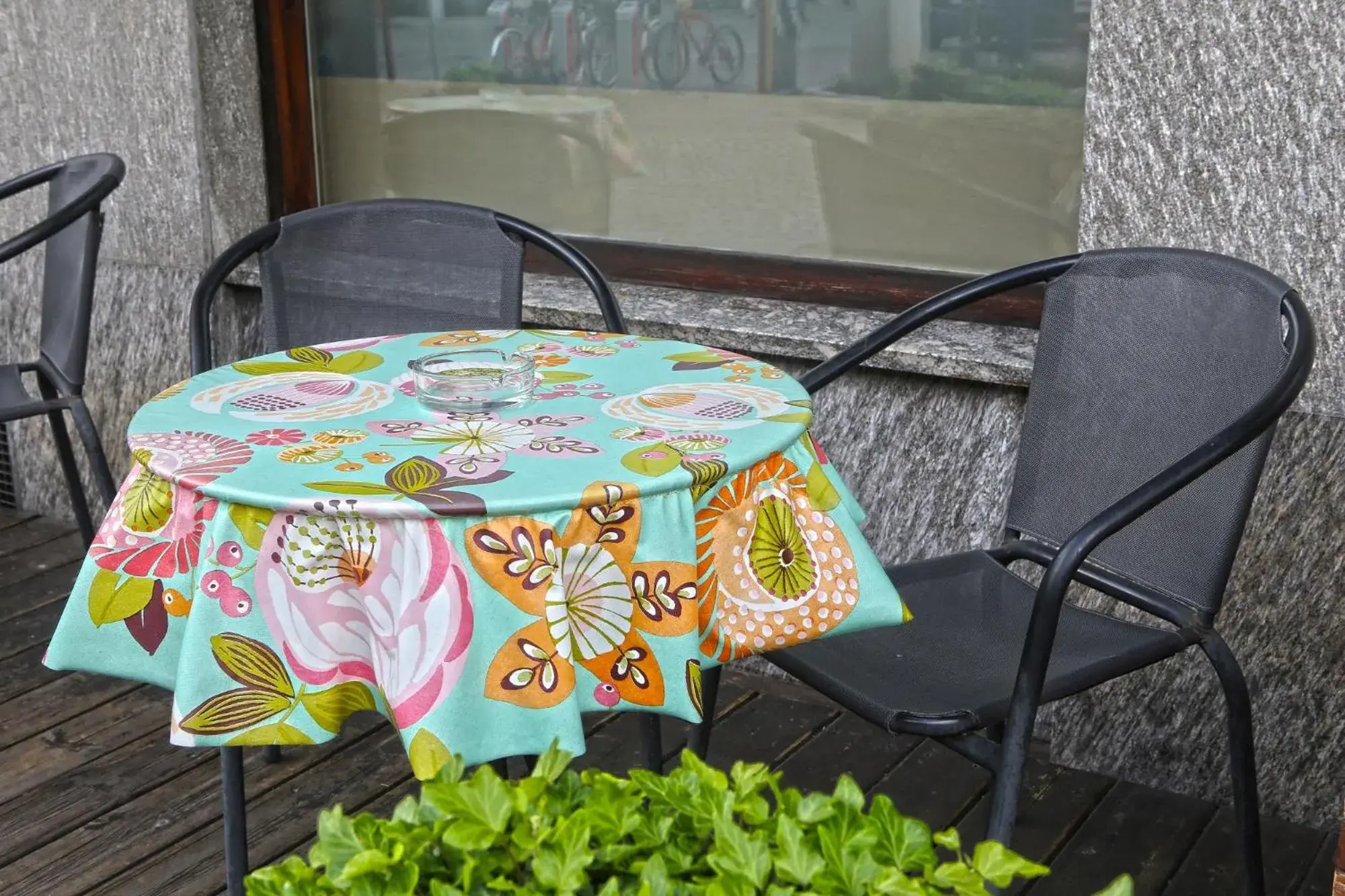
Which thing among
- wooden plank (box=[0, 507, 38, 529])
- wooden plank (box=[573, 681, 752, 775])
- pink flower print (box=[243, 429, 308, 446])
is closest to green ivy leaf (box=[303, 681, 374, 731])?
pink flower print (box=[243, 429, 308, 446])

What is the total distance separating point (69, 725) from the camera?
2.72 meters

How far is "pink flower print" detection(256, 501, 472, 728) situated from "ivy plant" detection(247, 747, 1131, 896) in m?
0.54

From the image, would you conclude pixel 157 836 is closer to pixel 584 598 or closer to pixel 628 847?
pixel 584 598

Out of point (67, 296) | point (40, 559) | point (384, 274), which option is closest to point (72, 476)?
point (67, 296)

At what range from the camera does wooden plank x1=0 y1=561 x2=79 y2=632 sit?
10.1ft

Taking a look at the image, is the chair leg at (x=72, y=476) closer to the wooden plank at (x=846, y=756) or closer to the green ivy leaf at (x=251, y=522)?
the wooden plank at (x=846, y=756)

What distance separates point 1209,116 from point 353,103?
2.01 meters

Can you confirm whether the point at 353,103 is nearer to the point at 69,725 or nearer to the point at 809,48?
the point at 809,48

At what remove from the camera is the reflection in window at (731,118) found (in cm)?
277

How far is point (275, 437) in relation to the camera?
1.67m

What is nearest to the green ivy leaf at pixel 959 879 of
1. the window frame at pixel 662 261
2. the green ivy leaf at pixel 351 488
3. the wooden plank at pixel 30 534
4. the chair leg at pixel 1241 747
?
the green ivy leaf at pixel 351 488


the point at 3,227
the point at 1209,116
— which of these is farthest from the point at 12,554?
the point at 1209,116

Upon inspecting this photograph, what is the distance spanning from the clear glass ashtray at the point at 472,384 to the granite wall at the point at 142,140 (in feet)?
5.83

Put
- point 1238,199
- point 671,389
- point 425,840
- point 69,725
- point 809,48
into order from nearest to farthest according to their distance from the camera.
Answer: point 425,840 → point 671,389 → point 1238,199 → point 69,725 → point 809,48
